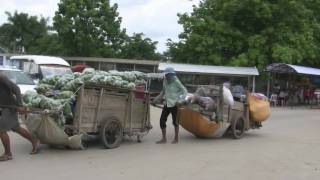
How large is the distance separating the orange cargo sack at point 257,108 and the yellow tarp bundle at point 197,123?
5.20 feet

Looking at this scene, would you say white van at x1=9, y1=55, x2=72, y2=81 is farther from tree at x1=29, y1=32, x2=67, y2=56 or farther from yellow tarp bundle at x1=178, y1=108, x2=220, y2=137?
tree at x1=29, y1=32, x2=67, y2=56

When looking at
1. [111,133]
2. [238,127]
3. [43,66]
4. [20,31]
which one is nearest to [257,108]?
[238,127]

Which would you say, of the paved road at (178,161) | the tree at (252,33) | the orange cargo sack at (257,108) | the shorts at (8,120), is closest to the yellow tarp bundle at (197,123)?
the paved road at (178,161)

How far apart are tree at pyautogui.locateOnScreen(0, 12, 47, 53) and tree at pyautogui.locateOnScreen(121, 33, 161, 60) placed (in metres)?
16.5

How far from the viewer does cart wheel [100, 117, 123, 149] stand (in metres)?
11.7

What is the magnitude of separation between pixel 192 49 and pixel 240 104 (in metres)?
24.7

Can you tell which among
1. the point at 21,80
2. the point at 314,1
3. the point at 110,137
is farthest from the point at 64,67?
the point at 314,1

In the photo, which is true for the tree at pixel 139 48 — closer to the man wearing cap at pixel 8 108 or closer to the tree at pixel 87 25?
the tree at pixel 87 25

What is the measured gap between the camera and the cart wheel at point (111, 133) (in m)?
11.7

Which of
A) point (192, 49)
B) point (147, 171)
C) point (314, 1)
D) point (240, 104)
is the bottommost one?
point (147, 171)

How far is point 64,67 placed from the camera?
2717cm

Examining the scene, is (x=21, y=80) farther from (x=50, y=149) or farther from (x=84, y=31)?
(x=84, y=31)

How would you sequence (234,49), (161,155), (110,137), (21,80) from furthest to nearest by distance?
(234,49) < (21,80) < (110,137) < (161,155)

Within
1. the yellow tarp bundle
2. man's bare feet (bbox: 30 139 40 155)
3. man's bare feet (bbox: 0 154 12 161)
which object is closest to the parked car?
the yellow tarp bundle
